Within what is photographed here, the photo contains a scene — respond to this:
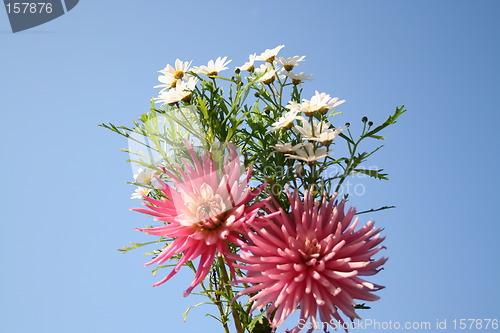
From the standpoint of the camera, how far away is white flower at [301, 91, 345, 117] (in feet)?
3.89

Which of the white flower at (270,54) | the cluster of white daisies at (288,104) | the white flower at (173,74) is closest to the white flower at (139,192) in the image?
the cluster of white daisies at (288,104)

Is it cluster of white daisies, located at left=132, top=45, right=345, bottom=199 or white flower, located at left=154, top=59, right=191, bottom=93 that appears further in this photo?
white flower, located at left=154, top=59, right=191, bottom=93

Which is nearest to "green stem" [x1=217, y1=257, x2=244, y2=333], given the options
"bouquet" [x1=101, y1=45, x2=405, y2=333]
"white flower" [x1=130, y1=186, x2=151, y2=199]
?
"bouquet" [x1=101, y1=45, x2=405, y2=333]

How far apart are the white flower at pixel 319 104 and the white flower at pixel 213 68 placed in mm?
289

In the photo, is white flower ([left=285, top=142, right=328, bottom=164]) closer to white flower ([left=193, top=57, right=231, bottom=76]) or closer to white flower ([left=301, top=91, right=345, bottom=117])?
white flower ([left=301, top=91, right=345, bottom=117])

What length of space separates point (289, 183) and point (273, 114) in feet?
0.77

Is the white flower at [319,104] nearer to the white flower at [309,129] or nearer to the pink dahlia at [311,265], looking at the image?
the white flower at [309,129]

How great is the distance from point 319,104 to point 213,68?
0.35m

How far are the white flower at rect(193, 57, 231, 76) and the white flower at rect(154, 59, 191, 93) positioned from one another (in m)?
0.03

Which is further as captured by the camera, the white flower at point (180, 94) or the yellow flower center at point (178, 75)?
the yellow flower center at point (178, 75)

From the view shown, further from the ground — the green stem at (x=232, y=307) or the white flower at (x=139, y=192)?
the white flower at (x=139, y=192)

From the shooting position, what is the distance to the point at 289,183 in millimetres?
1246

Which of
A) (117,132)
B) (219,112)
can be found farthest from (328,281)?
(117,132)

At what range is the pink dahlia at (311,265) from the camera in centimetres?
102
